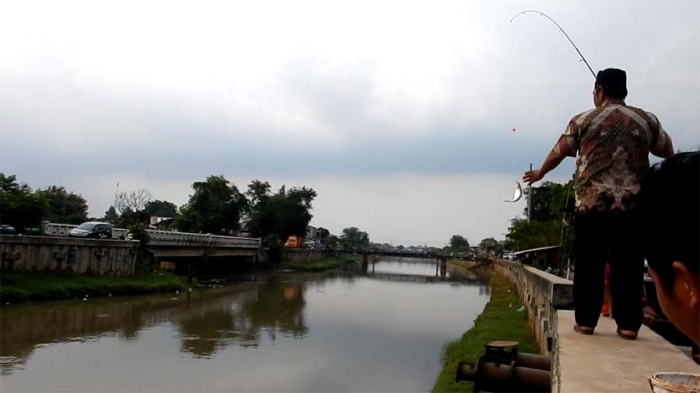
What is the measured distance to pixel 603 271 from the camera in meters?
3.25

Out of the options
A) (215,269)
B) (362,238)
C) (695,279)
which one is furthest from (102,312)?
(362,238)

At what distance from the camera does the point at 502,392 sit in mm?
A: 4215

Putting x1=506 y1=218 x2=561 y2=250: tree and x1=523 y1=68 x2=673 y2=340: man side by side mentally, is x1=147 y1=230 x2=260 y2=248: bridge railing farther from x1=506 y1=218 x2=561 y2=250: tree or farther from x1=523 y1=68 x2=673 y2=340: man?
x1=523 y1=68 x2=673 y2=340: man

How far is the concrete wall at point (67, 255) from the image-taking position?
1891 cm

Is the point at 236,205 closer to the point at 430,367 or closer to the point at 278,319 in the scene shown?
the point at 278,319

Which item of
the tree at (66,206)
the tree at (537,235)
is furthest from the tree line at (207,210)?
the tree at (537,235)

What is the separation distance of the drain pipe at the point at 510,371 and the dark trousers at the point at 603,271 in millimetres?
874

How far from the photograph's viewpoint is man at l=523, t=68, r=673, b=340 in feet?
10.3

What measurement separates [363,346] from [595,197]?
38.2ft

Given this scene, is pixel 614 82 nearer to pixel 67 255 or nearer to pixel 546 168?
pixel 546 168

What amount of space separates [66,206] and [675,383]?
47.8m

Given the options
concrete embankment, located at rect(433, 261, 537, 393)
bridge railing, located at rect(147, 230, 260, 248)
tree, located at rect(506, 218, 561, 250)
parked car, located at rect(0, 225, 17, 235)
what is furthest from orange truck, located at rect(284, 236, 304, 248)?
concrete embankment, located at rect(433, 261, 537, 393)

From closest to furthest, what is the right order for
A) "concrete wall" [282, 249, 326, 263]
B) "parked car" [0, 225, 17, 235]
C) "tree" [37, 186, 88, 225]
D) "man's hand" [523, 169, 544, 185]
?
"man's hand" [523, 169, 544, 185]
"parked car" [0, 225, 17, 235]
"tree" [37, 186, 88, 225]
"concrete wall" [282, 249, 326, 263]

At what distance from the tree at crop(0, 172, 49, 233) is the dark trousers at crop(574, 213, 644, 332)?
76.6ft
